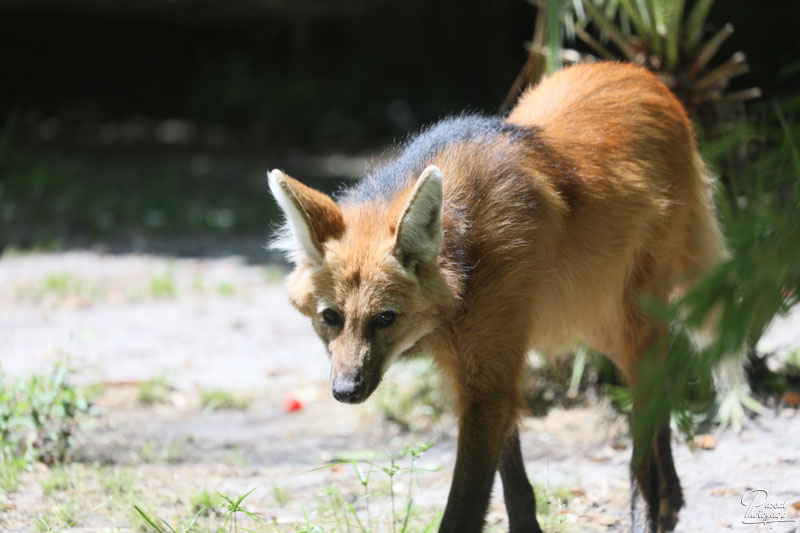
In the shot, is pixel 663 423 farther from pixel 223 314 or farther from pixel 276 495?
pixel 223 314

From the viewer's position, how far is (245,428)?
14.1 feet

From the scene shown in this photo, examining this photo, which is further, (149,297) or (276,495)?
(149,297)

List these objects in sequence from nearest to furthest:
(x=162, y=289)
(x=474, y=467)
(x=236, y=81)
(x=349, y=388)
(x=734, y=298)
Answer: (x=734, y=298) < (x=349, y=388) < (x=474, y=467) < (x=162, y=289) < (x=236, y=81)

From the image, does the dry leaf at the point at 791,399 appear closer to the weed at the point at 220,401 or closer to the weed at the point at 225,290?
the weed at the point at 220,401

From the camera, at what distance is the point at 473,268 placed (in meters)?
2.66

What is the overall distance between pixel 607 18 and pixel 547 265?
175 centimetres

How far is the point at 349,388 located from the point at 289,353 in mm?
2872

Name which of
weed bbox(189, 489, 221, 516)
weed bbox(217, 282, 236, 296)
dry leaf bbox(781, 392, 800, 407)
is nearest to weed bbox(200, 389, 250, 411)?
weed bbox(189, 489, 221, 516)

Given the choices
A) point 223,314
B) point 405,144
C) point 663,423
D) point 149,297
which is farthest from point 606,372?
point 149,297

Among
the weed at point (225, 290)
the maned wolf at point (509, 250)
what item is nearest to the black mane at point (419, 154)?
the maned wolf at point (509, 250)

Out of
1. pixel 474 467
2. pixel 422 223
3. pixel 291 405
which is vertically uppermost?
pixel 422 223

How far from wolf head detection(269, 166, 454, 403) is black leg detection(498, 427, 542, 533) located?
0.66 metres

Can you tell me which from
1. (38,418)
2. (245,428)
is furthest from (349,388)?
(245,428)

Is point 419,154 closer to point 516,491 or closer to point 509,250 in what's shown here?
point 509,250
